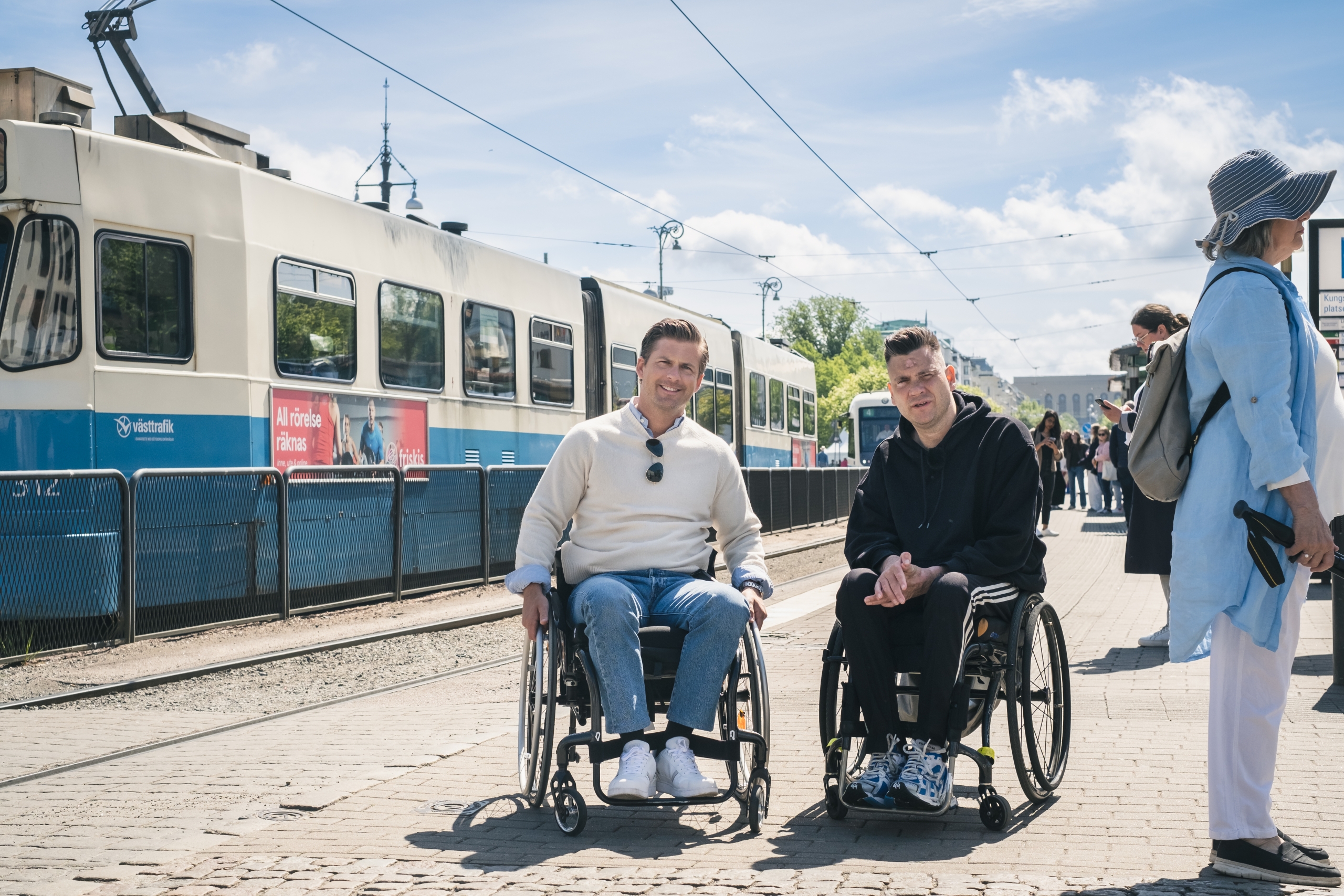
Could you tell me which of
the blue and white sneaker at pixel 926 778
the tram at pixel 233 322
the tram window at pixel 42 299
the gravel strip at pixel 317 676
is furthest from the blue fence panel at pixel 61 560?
the blue and white sneaker at pixel 926 778

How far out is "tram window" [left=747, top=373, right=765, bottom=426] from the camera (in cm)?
2459

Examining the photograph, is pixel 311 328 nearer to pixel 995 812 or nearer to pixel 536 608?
pixel 536 608

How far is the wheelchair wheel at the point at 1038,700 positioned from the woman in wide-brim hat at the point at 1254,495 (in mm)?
744

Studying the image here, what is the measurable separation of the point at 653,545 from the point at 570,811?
0.98 meters

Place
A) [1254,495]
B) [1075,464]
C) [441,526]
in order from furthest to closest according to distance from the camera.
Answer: [1075,464], [441,526], [1254,495]

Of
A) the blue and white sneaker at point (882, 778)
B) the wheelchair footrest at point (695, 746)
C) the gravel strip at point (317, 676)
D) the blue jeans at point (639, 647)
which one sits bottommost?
the gravel strip at point (317, 676)

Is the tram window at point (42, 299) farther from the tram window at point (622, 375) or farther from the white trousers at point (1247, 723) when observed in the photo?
the tram window at point (622, 375)

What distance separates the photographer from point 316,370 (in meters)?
11.6

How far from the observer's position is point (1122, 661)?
8.15 meters

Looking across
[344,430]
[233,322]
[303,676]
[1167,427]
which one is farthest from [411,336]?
[1167,427]

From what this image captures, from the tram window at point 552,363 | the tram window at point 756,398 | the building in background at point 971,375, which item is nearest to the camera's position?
the tram window at point 552,363

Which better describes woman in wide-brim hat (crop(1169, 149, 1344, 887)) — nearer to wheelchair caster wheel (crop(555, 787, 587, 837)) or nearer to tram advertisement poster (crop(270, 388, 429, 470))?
wheelchair caster wheel (crop(555, 787, 587, 837))

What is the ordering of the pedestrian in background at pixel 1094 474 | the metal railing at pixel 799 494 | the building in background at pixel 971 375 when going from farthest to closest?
the building in background at pixel 971 375, the pedestrian in background at pixel 1094 474, the metal railing at pixel 799 494

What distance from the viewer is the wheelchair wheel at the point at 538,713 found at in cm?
461
